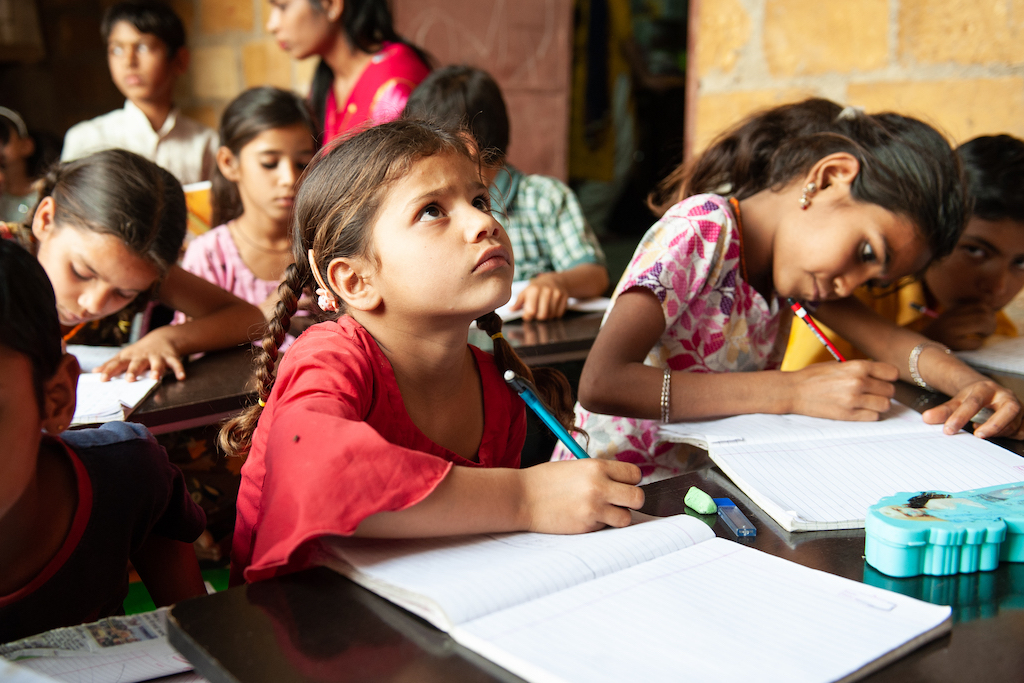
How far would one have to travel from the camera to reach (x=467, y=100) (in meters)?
2.36

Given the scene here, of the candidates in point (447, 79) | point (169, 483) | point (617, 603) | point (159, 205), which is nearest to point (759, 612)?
point (617, 603)

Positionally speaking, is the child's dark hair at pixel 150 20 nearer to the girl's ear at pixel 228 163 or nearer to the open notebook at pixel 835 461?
the girl's ear at pixel 228 163

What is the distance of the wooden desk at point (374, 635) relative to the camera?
0.57 metres

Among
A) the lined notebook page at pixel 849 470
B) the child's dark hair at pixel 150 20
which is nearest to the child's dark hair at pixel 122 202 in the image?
the lined notebook page at pixel 849 470

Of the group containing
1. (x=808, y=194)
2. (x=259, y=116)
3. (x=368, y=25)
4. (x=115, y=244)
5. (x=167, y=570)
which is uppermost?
(x=368, y=25)

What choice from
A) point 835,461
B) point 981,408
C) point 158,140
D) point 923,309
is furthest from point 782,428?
point 158,140

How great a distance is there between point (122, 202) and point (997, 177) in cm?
181

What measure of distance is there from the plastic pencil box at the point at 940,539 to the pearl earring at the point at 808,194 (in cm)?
76

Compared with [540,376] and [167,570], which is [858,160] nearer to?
[540,376]

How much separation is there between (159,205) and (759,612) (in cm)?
145

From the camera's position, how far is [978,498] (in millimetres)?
809

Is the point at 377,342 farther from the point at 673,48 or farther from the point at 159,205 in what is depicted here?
the point at 673,48

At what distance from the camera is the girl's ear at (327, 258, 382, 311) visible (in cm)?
102

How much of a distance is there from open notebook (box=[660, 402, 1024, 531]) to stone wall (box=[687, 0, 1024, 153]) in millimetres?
1353
